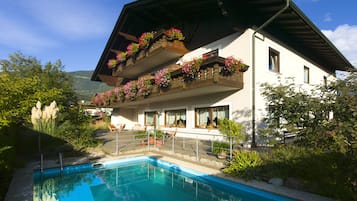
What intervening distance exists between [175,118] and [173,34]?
19.5 feet

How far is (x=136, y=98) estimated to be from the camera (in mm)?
14727

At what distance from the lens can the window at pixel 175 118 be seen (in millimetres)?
Answer: 14047

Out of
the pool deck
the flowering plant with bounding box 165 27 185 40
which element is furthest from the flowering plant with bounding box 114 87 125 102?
the pool deck

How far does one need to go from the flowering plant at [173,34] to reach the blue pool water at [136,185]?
7756mm

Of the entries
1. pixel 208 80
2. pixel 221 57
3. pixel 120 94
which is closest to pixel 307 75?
pixel 221 57

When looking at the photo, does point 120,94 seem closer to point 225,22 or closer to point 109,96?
point 109,96

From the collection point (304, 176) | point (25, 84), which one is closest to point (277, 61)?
point (304, 176)

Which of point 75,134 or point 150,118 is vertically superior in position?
point 150,118

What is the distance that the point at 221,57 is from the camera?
9.16 meters

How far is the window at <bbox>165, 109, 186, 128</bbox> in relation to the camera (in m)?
14.0

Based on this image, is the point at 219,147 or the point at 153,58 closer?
the point at 219,147

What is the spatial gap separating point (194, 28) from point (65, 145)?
10274 millimetres

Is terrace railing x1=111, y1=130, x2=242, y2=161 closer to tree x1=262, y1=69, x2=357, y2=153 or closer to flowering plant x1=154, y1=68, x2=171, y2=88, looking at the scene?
tree x1=262, y1=69, x2=357, y2=153

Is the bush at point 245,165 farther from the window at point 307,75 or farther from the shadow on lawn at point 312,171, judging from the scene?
the window at point 307,75
